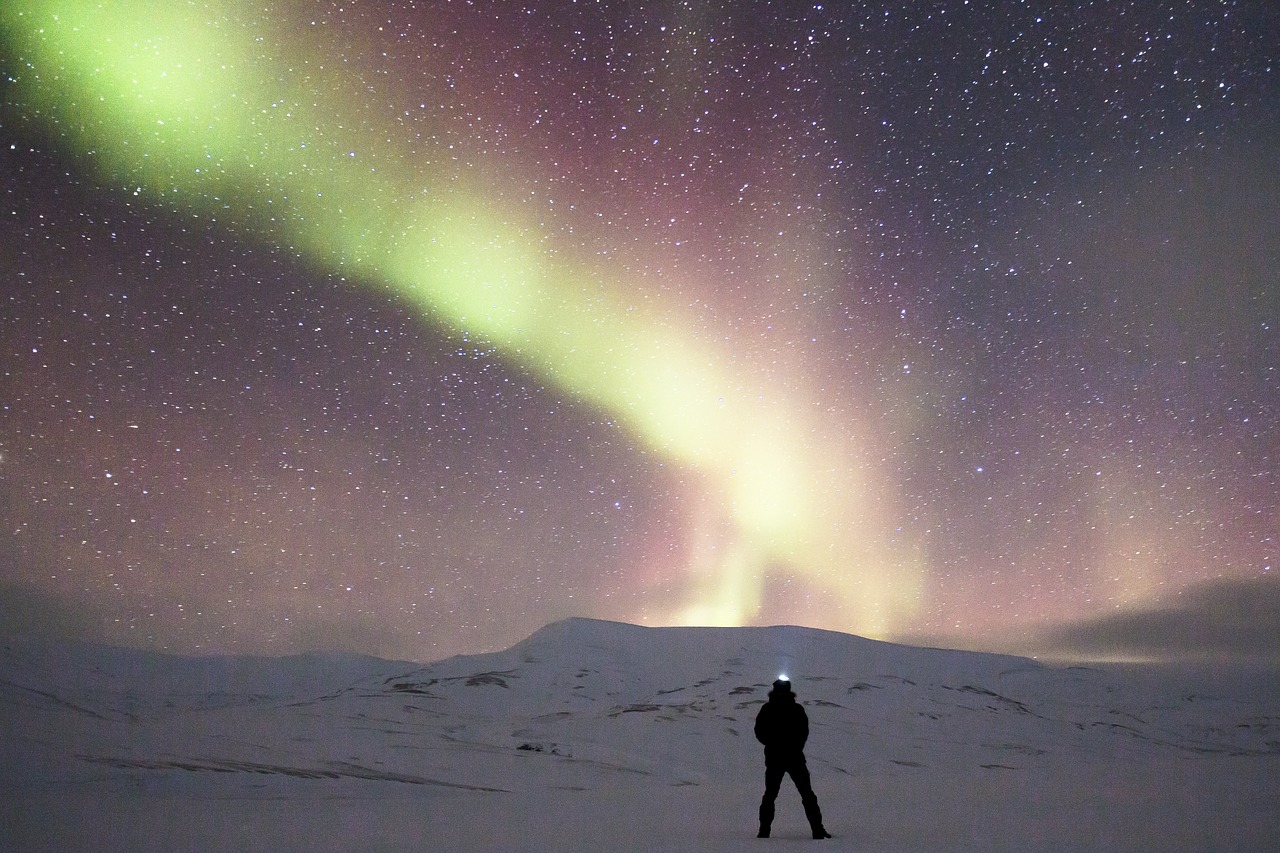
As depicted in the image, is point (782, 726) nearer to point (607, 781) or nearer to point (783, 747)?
point (783, 747)

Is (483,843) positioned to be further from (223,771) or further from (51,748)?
(51,748)

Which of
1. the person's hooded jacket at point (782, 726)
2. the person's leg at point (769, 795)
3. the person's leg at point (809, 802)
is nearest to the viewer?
the person's leg at point (809, 802)

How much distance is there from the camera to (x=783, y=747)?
6.53m

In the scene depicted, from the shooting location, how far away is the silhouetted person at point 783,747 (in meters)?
6.35

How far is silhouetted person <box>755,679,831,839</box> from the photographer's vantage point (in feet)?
20.8

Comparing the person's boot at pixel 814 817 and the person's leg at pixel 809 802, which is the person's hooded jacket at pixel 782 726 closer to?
the person's leg at pixel 809 802

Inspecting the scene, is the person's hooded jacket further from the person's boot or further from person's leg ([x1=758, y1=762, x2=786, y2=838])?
the person's boot

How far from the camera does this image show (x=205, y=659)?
451 feet

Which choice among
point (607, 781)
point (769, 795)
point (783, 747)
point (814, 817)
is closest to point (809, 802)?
point (814, 817)

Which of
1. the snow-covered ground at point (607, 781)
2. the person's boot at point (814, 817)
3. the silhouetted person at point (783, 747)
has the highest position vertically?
the silhouetted person at point (783, 747)

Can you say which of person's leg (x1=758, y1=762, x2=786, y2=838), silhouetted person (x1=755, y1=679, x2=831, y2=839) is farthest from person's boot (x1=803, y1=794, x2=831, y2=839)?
person's leg (x1=758, y1=762, x2=786, y2=838)

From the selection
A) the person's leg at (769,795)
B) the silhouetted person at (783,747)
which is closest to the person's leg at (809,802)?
the silhouetted person at (783,747)

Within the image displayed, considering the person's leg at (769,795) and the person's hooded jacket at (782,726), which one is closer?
the person's leg at (769,795)

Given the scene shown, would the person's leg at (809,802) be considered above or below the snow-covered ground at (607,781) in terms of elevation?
above
